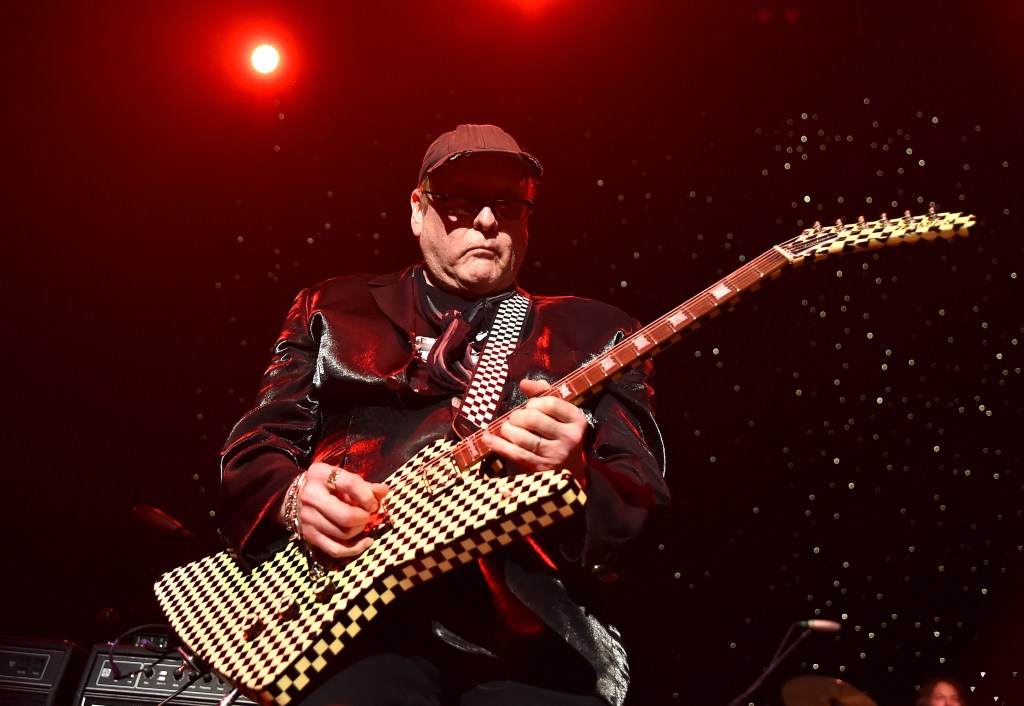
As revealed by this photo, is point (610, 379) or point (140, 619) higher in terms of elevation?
point (610, 379)

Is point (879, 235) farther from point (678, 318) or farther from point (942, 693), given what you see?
point (942, 693)

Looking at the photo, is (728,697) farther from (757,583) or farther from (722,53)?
(722,53)

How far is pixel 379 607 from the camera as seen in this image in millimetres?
1930

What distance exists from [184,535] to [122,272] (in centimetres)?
177

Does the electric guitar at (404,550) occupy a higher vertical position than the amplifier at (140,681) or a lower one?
higher

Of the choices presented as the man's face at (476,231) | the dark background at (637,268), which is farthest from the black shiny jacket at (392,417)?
the dark background at (637,268)

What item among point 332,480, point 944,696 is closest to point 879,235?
point 332,480

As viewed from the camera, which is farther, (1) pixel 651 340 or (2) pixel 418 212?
(2) pixel 418 212

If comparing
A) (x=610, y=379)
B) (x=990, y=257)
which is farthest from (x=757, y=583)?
(x=610, y=379)

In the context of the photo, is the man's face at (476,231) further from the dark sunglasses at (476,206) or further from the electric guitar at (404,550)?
the electric guitar at (404,550)

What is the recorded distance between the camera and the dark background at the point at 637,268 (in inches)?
176

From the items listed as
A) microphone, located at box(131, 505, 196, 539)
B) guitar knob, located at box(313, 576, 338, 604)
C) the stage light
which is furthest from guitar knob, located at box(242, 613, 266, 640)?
the stage light

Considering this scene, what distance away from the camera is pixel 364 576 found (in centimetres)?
195

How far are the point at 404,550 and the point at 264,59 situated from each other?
3.56m
